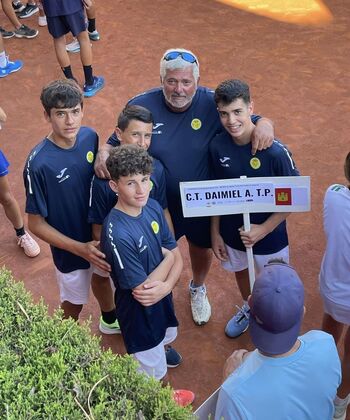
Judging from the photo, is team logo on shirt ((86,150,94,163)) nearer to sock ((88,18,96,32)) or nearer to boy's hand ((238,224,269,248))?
boy's hand ((238,224,269,248))

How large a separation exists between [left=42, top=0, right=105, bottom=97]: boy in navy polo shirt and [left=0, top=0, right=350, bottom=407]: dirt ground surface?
24 cm

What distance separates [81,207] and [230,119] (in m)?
1.07

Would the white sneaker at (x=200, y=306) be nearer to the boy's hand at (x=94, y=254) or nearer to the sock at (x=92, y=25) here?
the boy's hand at (x=94, y=254)

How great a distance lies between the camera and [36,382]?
2039 mm

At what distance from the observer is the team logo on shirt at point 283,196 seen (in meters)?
3.47

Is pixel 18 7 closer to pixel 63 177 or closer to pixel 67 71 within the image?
pixel 67 71

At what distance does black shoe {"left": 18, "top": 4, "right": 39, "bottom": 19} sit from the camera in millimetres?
9036

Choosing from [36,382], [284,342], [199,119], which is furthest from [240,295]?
[36,382]

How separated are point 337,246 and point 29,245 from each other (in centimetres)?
303

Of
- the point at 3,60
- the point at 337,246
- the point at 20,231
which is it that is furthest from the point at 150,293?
the point at 3,60

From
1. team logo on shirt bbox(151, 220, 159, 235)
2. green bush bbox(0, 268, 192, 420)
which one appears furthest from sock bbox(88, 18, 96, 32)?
green bush bbox(0, 268, 192, 420)

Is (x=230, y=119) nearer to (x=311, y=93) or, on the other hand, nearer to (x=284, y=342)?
(x=284, y=342)

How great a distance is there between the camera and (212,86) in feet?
23.7

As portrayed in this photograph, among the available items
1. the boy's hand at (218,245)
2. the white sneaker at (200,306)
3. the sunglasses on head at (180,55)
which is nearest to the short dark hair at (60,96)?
the sunglasses on head at (180,55)
